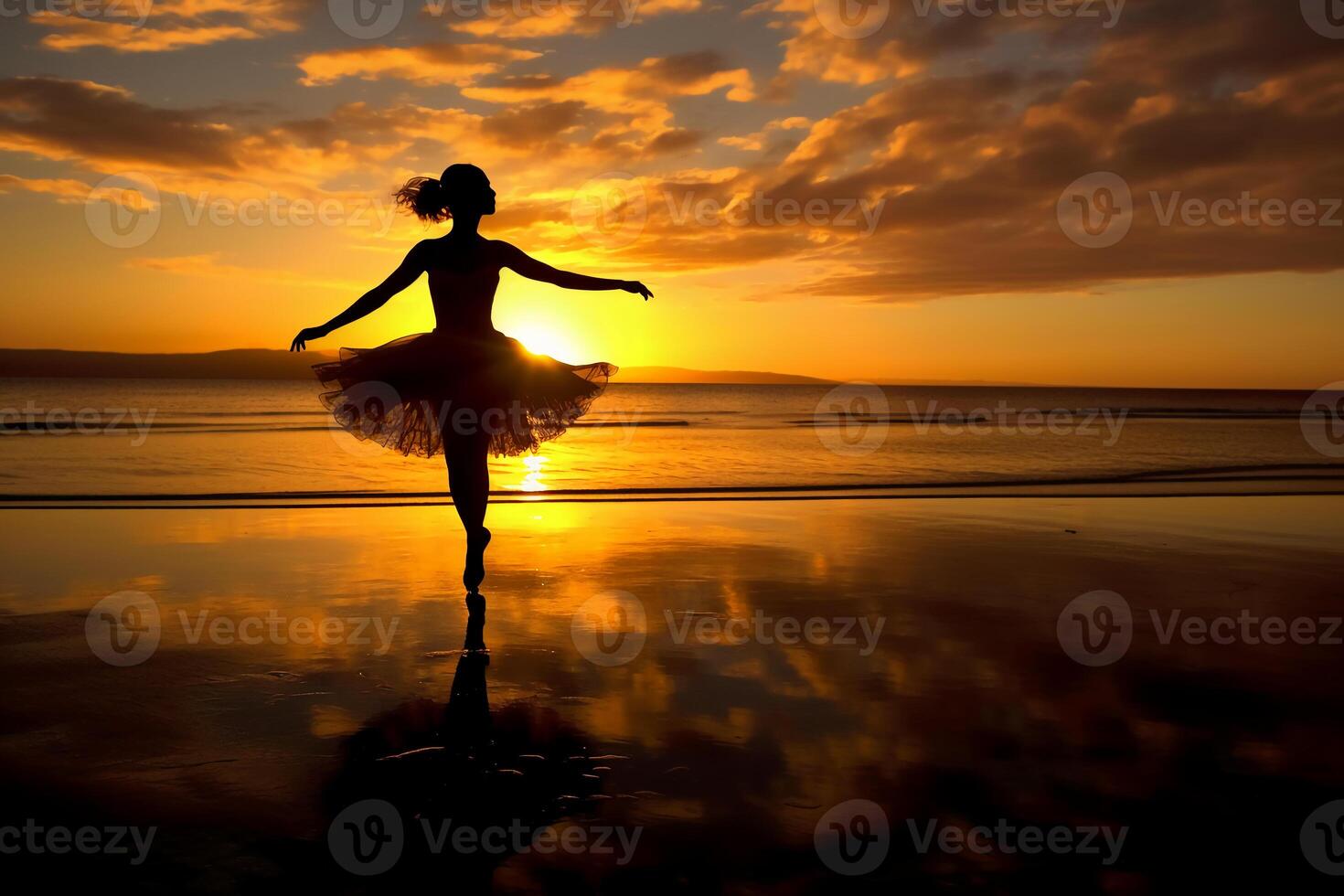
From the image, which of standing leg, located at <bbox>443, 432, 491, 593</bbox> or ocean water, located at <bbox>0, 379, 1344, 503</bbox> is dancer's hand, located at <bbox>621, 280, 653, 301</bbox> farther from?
ocean water, located at <bbox>0, 379, 1344, 503</bbox>

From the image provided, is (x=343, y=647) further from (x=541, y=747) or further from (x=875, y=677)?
(x=875, y=677)

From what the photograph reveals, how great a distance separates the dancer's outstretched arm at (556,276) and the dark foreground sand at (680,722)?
2.45 m

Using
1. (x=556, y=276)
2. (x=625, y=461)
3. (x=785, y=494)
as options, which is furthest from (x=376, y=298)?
(x=625, y=461)

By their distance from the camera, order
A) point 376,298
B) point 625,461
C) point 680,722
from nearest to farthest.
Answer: point 680,722, point 376,298, point 625,461

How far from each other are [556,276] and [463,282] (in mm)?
748

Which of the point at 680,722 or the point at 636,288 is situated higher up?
the point at 636,288

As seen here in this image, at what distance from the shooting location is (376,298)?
7227 millimetres

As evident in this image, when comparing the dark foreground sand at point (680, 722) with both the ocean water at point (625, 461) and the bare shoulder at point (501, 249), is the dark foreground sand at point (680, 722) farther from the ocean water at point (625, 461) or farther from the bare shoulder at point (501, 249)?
the ocean water at point (625, 461)

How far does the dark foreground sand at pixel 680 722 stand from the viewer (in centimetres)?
319

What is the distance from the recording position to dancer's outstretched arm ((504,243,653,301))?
759 cm

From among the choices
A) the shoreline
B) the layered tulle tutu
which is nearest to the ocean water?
the shoreline

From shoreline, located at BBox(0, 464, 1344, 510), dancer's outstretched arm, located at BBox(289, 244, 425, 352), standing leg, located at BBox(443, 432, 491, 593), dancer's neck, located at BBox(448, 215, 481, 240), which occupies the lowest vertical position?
standing leg, located at BBox(443, 432, 491, 593)

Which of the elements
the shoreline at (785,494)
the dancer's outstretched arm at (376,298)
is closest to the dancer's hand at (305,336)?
the dancer's outstretched arm at (376,298)

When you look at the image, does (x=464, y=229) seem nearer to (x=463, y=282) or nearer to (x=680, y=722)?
(x=463, y=282)
